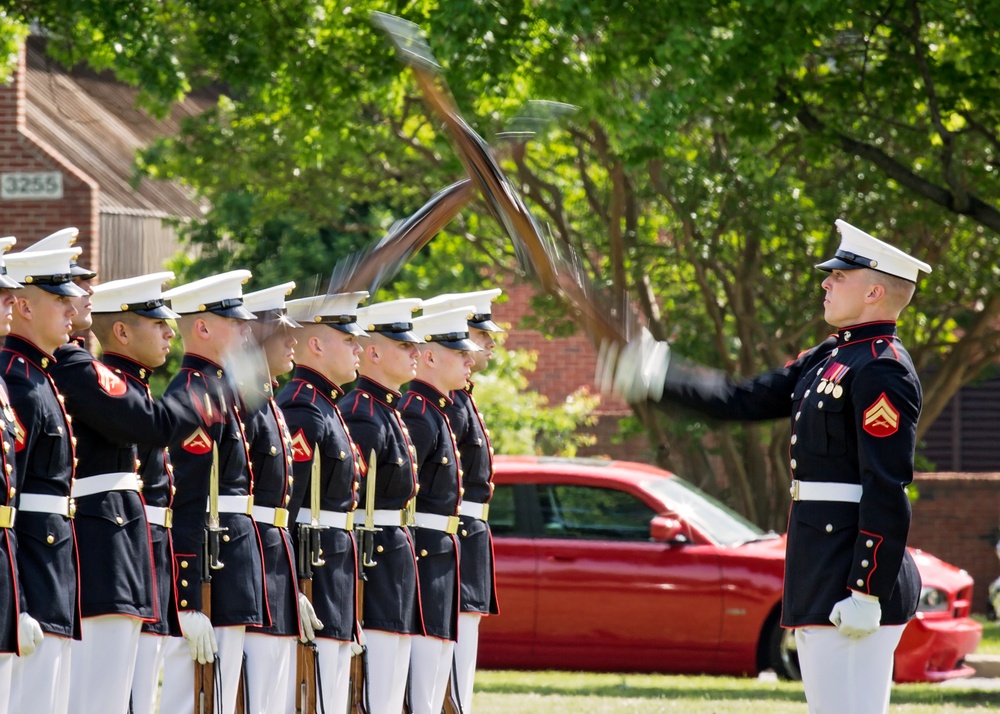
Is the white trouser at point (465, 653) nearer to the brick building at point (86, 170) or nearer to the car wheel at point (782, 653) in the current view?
the car wheel at point (782, 653)

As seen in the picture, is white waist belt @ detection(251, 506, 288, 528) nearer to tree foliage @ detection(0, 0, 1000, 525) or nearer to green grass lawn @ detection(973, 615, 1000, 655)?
tree foliage @ detection(0, 0, 1000, 525)

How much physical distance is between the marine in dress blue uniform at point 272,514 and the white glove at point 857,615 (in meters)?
2.45

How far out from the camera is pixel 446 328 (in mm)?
7879

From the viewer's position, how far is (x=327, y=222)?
51.8 feet

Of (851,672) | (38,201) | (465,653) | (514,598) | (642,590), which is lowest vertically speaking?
(514,598)

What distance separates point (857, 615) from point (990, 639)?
10.1 metres

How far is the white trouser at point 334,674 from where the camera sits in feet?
Result: 22.7

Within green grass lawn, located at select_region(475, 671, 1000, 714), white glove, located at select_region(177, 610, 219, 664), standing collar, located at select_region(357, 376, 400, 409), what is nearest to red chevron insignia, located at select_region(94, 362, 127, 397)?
white glove, located at select_region(177, 610, 219, 664)

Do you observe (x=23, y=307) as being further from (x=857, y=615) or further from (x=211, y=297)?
(x=857, y=615)

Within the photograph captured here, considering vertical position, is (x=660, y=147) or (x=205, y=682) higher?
(x=660, y=147)

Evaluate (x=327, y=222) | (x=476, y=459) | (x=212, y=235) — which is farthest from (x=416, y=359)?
(x=212, y=235)

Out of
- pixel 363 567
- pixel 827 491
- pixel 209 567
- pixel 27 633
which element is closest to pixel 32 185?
pixel 363 567

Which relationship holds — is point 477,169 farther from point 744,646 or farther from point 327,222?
point 327,222

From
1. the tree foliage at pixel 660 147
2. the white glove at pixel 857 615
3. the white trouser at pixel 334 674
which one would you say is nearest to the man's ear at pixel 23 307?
the white trouser at pixel 334 674
